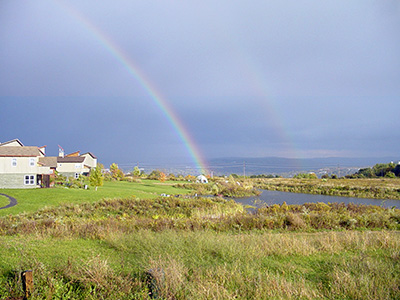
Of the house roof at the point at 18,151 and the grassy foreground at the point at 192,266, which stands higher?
the house roof at the point at 18,151

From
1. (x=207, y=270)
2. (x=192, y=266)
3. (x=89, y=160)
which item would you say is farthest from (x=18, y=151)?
(x=207, y=270)

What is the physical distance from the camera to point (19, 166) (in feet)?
96.8

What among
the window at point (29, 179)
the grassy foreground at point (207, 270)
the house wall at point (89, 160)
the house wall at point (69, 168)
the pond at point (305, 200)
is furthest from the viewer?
the house wall at point (89, 160)

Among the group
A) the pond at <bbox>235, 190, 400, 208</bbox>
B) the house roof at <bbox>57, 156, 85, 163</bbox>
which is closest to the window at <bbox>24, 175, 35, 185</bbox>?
the house roof at <bbox>57, 156, 85, 163</bbox>

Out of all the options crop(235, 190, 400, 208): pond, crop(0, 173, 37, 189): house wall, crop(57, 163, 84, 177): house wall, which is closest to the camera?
A: crop(235, 190, 400, 208): pond

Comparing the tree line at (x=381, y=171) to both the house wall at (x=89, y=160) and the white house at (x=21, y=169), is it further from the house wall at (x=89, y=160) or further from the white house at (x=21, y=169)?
the white house at (x=21, y=169)

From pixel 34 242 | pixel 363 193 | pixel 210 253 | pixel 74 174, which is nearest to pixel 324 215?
pixel 210 253

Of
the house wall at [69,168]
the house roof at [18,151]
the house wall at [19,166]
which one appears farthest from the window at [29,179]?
the house wall at [69,168]

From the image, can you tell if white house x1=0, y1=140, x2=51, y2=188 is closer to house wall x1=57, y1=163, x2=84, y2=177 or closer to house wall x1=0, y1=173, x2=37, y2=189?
house wall x1=0, y1=173, x2=37, y2=189

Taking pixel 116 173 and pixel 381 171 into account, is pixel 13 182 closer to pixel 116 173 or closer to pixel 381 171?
pixel 116 173

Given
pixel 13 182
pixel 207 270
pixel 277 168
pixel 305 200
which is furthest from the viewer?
pixel 277 168

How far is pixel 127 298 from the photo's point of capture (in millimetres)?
4273

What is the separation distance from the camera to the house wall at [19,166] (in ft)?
95.3

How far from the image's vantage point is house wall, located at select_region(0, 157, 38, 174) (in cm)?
2906
